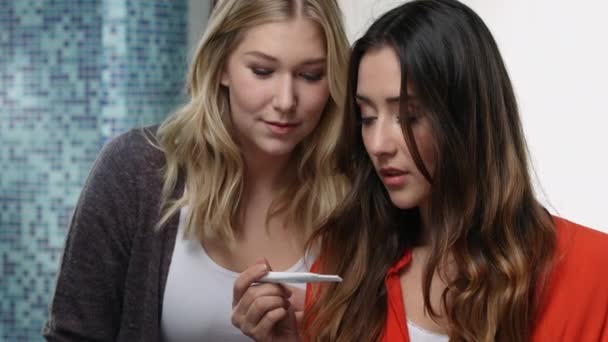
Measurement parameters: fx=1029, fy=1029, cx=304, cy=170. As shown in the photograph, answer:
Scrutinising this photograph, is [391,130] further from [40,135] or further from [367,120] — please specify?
[40,135]

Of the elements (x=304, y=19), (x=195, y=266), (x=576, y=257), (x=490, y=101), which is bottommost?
(x=195, y=266)

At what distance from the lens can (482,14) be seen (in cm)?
264

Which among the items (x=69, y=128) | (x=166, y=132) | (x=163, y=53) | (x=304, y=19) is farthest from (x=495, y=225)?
(x=69, y=128)

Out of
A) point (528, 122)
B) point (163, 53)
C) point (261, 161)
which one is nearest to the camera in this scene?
point (261, 161)

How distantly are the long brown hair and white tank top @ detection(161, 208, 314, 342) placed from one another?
15.1 inches

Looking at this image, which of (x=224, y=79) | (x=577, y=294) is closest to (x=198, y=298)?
(x=224, y=79)

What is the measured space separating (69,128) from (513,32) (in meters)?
1.57

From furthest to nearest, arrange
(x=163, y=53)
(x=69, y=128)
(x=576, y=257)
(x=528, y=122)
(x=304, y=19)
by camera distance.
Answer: (x=69, y=128), (x=163, y=53), (x=528, y=122), (x=304, y=19), (x=576, y=257)

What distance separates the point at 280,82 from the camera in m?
1.79

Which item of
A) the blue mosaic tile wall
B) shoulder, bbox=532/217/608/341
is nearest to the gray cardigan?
shoulder, bbox=532/217/608/341

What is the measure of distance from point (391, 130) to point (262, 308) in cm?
35

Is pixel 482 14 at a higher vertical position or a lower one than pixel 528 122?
higher

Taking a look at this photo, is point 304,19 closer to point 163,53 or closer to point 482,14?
point 482,14

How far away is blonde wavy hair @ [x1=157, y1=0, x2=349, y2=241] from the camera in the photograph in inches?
75.0
